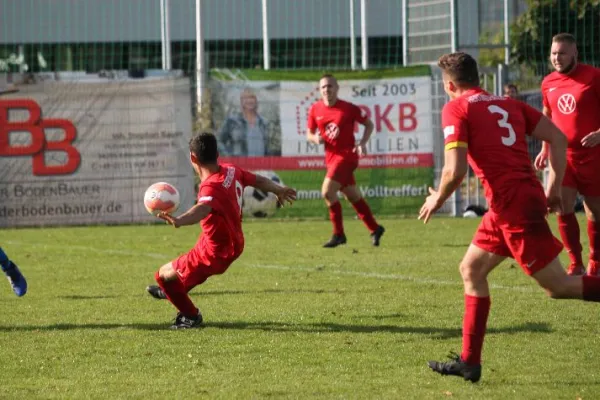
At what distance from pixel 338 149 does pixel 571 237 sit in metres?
4.97

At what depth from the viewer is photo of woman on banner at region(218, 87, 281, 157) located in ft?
68.2

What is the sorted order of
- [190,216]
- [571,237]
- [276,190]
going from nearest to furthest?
1. [190,216]
2. [276,190]
3. [571,237]

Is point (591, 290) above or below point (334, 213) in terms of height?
above

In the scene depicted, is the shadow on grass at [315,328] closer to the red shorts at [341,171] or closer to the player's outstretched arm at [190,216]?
the player's outstretched arm at [190,216]

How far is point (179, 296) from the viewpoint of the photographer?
8586mm

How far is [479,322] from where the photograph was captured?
6438 millimetres

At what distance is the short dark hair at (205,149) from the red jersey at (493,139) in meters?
2.49

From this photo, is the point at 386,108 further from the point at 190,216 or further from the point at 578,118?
the point at 190,216

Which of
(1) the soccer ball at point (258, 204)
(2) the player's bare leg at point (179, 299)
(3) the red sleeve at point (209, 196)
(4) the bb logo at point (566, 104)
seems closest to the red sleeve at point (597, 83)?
(4) the bb logo at point (566, 104)

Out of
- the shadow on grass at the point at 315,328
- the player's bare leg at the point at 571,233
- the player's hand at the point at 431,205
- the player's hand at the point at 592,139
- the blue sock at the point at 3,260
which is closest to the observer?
the player's hand at the point at 431,205

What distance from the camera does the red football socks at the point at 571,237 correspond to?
10914 mm

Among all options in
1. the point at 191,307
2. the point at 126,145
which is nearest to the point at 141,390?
the point at 191,307

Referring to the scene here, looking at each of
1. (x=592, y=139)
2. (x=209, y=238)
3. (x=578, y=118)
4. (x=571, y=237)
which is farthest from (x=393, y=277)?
(x=209, y=238)

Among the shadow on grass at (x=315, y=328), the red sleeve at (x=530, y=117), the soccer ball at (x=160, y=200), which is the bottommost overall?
the shadow on grass at (x=315, y=328)
